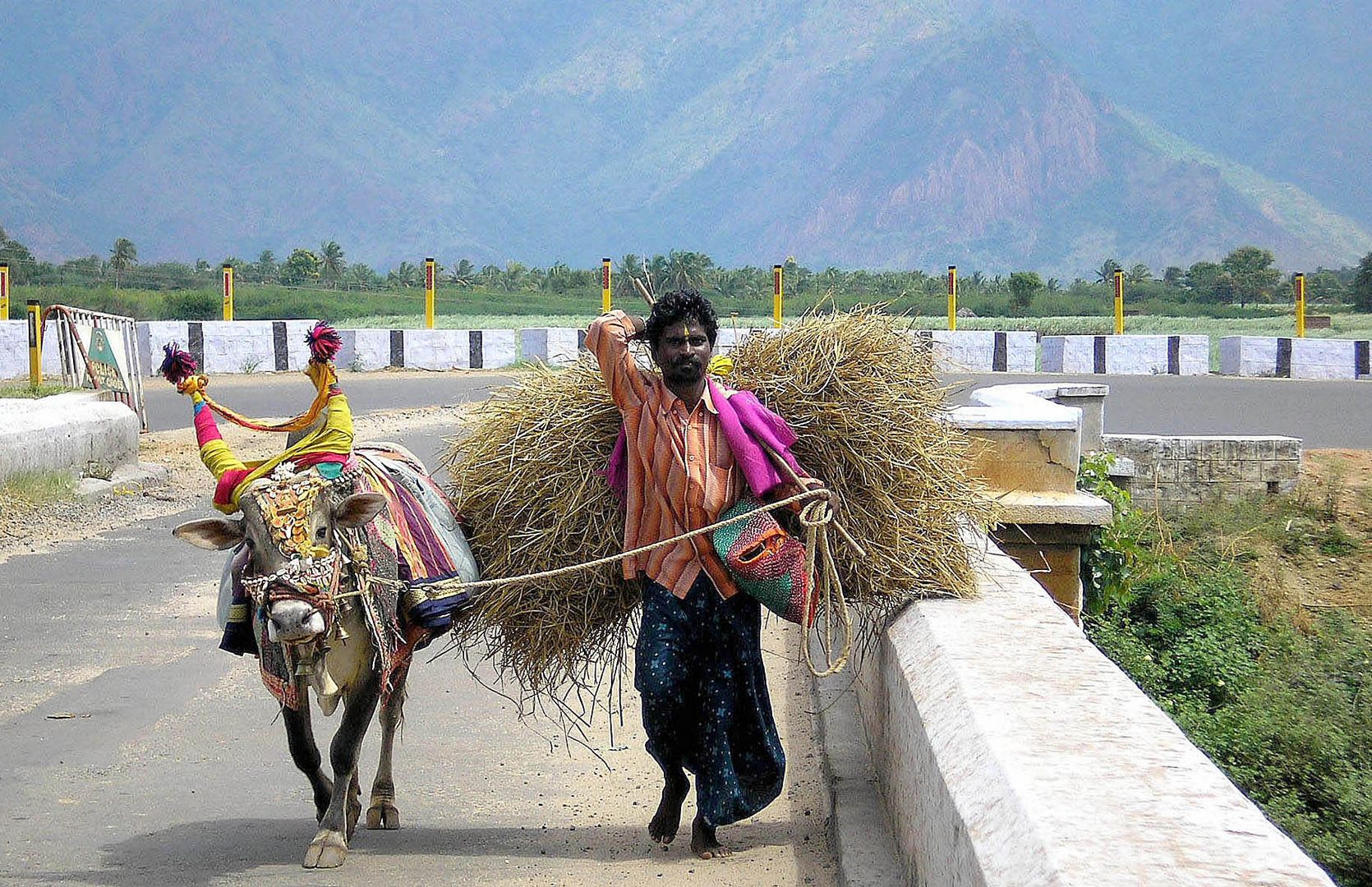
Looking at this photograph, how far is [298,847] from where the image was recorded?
5246mm

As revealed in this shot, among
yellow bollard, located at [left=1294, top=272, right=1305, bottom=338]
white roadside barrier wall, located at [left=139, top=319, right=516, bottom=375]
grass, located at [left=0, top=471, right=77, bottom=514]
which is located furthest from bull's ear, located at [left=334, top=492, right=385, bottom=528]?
yellow bollard, located at [left=1294, top=272, right=1305, bottom=338]

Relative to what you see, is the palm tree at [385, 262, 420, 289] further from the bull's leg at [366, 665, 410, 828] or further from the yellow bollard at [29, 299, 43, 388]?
the bull's leg at [366, 665, 410, 828]

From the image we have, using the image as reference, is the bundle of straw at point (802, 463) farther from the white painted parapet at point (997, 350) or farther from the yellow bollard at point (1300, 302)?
the yellow bollard at point (1300, 302)

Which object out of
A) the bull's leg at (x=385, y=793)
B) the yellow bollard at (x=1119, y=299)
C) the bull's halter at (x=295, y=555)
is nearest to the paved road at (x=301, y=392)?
the bull's leg at (x=385, y=793)

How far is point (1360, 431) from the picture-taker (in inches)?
683

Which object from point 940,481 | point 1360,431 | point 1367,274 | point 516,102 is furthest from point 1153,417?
point 516,102

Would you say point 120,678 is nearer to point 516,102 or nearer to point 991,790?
point 991,790

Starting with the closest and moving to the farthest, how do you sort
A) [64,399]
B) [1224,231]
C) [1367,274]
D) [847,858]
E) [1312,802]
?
[847,858] → [1312,802] → [64,399] → [1367,274] → [1224,231]

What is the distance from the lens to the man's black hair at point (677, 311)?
4.89 m

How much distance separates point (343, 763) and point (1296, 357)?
1034 inches

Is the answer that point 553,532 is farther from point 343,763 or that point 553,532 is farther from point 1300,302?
point 1300,302

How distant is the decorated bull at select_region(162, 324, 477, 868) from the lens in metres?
4.59

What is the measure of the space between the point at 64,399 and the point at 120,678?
7.91 meters

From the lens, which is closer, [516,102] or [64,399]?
[64,399]
